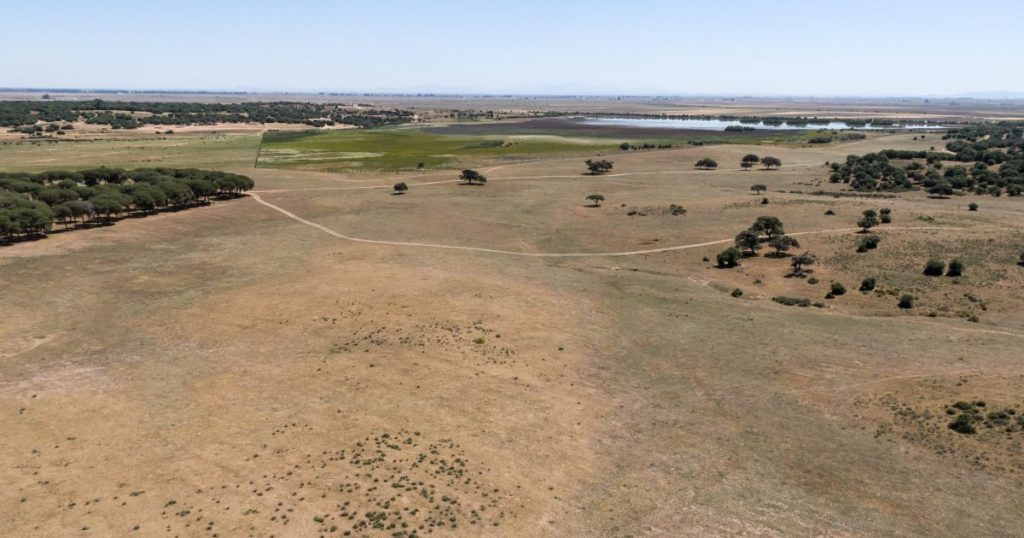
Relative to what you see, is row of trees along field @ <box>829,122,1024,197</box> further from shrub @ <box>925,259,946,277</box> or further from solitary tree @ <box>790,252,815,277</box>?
solitary tree @ <box>790,252,815,277</box>

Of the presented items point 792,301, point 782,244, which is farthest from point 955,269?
point 792,301

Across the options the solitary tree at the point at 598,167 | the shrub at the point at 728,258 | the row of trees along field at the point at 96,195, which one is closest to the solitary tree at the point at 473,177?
the solitary tree at the point at 598,167

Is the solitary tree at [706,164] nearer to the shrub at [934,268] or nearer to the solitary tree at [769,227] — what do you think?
the solitary tree at [769,227]

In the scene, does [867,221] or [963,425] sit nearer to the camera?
[963,425]

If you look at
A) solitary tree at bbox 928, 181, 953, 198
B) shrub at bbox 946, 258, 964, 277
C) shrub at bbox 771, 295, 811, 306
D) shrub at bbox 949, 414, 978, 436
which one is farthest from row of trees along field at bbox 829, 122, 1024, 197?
shrub at bbox 949, 414, 978, 436

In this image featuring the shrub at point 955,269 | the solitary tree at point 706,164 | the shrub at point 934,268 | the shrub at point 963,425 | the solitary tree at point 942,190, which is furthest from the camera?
the solitary tree at point 706,164

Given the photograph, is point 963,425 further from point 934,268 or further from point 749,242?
point 749,242
